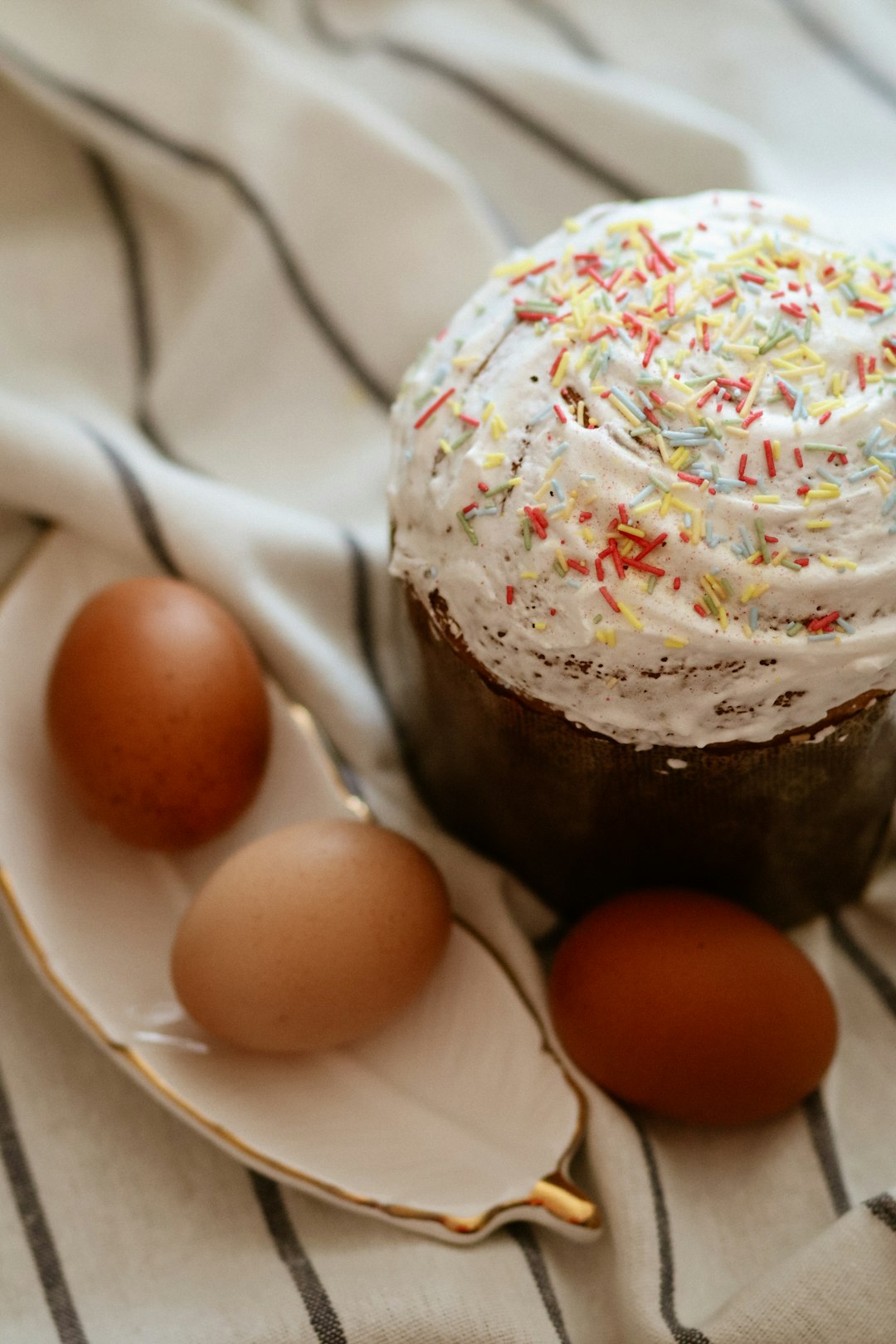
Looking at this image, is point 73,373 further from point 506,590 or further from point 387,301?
point 506,590

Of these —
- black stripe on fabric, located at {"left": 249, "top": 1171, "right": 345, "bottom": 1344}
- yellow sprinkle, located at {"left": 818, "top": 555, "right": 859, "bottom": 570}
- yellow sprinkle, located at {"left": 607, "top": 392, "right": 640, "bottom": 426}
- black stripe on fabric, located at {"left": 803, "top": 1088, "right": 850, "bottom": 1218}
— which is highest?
yellow sprinkle, located at {"left": 818, "top": 555, "right": 859, "bottom": 570}

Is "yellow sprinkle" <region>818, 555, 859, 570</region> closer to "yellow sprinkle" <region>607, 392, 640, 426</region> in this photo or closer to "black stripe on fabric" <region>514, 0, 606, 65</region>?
"yellow sprinkle" <region>607, 392, 640, 426</region>

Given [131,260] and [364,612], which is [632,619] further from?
[131,260]

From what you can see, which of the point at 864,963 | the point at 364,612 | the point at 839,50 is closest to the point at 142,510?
the point at 364,612

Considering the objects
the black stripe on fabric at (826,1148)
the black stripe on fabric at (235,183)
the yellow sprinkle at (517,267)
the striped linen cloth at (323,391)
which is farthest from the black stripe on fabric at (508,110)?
the black stripe on fabric at (826,1148)

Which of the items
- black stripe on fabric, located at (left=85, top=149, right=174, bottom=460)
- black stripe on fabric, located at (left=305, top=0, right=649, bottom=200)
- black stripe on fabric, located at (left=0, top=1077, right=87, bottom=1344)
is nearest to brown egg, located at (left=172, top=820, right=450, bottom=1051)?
black stripe on fabric, located at (left=0, top=1077, right=87, bottom=1344)

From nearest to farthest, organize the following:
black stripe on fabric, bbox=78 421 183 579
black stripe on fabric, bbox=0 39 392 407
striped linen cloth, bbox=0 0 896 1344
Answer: striped linen cloth, bbox=0 0 896 1344 → black stripe on fabric, bbox=78 421 183 579 → black stripe on fabric, bbox=0 39 392 407

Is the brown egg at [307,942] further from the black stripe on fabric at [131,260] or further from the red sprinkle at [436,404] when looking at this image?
the black stripe on fabric at [131,260]
